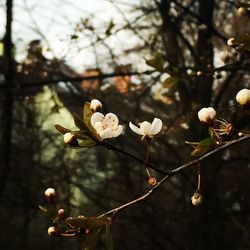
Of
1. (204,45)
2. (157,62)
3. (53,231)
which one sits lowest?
(53,231)

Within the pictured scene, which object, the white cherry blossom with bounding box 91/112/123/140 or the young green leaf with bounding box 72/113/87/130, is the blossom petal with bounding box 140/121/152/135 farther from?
the young green leaf with bounding box 72/113/87/130

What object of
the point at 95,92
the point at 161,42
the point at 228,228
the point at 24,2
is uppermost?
the point at 24,2

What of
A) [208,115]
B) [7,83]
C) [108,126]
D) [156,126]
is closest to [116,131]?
[108,126]

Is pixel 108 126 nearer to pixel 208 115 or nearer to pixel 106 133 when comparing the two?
pixel 106 133

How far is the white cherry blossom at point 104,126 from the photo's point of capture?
1.13m

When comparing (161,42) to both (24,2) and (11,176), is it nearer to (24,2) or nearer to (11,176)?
(24,2)

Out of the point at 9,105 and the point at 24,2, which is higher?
the point at 24,2

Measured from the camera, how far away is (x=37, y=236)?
9797mm

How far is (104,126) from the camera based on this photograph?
3.87ft

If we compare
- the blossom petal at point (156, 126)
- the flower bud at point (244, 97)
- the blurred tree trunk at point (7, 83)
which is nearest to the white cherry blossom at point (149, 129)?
the blossom petal at point (156, 126)

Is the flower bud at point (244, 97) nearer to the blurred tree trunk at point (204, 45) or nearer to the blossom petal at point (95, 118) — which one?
the blossom petal at point (95, 118)

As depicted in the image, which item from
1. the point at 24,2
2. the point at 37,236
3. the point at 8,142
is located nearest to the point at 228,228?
the point at 8,142

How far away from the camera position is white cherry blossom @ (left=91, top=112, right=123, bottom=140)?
1.13m

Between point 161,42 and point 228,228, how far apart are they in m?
1.95
